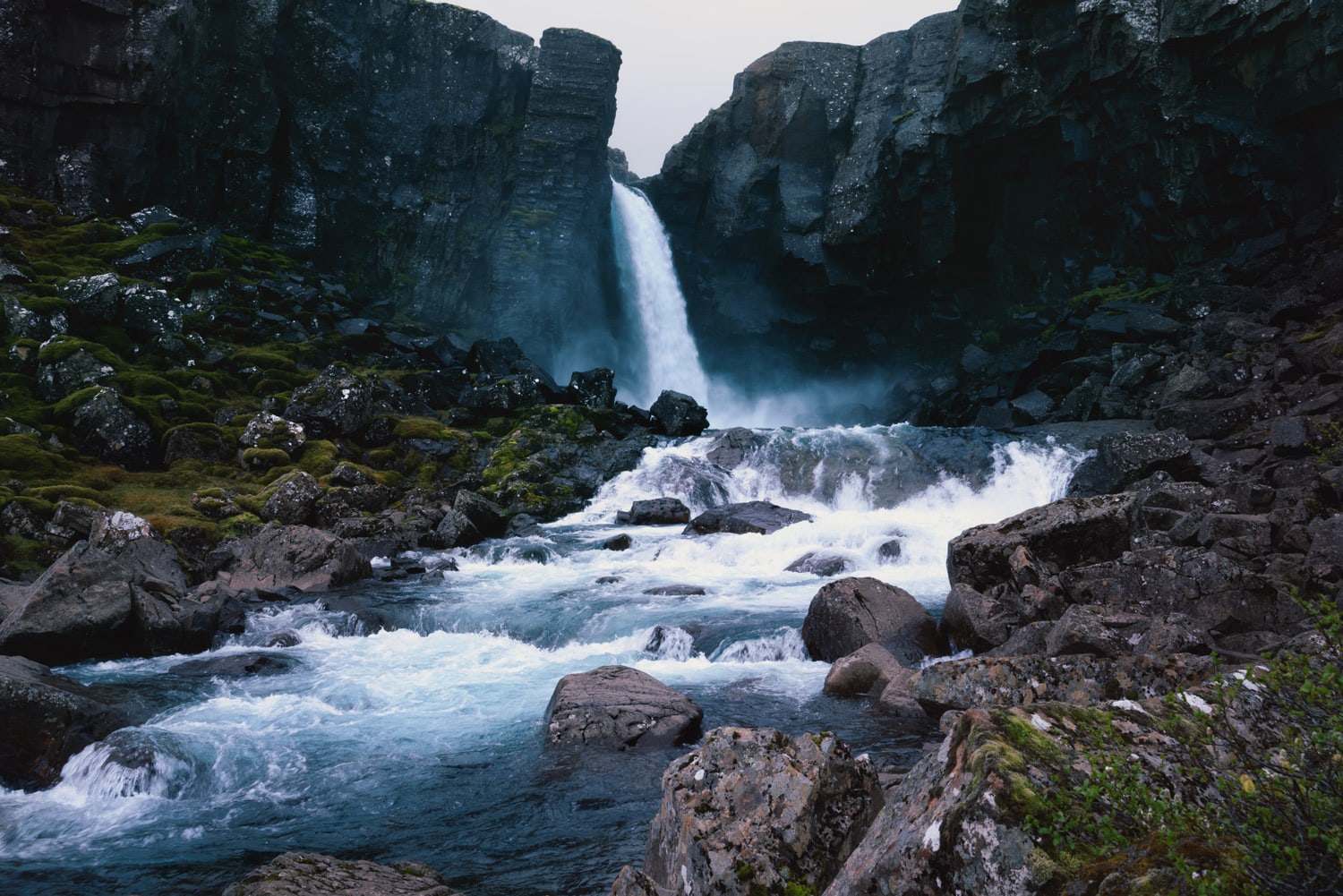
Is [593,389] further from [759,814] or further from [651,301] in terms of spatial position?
[759,814]

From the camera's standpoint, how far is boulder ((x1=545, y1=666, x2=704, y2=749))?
951cm

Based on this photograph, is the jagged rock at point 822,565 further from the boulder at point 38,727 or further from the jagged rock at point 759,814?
the boulder at point 38,727

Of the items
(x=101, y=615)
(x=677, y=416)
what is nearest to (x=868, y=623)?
(x=101, y=615)

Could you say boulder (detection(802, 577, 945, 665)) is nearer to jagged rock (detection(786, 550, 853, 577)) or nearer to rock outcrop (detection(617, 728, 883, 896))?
jagged rock (detection(786, 550, 853, 577))

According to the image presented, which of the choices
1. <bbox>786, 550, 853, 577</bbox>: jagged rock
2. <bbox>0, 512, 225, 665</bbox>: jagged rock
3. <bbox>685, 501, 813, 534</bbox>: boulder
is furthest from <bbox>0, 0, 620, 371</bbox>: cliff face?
<bbox>0, 512, 225, 665</bbox>: jagged rock

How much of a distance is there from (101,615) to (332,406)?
17015 millimetres

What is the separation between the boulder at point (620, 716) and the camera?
9.51 meters

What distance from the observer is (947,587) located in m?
17.1

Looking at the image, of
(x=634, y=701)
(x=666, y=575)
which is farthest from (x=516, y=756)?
(x=666, y=575)

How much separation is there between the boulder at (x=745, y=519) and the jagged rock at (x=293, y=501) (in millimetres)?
10924

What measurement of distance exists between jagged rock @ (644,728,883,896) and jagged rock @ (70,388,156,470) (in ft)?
86.0

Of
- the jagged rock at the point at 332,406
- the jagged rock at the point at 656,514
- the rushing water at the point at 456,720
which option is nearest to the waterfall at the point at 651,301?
the jagged rock at the point at 332,406

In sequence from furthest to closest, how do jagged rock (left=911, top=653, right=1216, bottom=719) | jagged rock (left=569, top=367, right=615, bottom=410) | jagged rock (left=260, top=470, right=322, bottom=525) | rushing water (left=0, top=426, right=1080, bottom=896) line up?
jagged rock (left=569, top=367, right=615, bottom=410)
jagged rock (left=260, top=470, right=322, bottom=525)
jagged rock (left=911, top=653, right=1216, bottom=719)
rushing water (left=0, top=426, right=1080, bottom=896)

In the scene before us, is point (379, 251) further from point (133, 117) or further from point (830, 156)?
point (830, 156)
